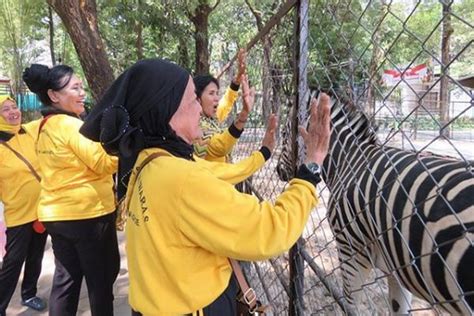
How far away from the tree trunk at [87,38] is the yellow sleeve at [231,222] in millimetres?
4024

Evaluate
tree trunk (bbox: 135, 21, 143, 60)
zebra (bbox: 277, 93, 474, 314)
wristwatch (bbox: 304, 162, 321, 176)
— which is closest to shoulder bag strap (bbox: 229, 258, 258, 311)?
wristwatch (bbox: 304, 162, 321, 176)

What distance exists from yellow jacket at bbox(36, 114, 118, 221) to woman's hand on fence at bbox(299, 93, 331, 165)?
141 cm

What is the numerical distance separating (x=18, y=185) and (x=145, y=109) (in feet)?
8.46

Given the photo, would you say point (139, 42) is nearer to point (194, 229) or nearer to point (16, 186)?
point (16, 186)

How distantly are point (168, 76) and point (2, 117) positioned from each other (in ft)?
8.67

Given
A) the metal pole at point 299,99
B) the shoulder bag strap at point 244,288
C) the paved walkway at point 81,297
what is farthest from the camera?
the paved walkway at point 81,297

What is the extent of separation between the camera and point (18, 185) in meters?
3.48

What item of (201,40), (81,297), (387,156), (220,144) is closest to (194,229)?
(387,156)

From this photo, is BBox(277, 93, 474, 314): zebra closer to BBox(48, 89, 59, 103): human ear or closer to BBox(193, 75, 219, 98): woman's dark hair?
BBox(193, 75, 219, 98): woman's dark hair

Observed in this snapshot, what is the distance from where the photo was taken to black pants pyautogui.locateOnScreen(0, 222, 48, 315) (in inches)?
132

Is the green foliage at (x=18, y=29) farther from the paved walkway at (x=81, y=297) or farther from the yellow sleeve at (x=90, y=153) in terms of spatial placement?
the yellow sleeve at (x=90, y=153)

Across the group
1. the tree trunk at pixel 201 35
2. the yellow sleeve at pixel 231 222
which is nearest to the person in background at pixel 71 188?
the yellow sleeve at pixel 231 222

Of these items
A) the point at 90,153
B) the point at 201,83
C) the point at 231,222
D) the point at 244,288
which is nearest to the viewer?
the point at 231,222

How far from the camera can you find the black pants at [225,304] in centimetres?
139
